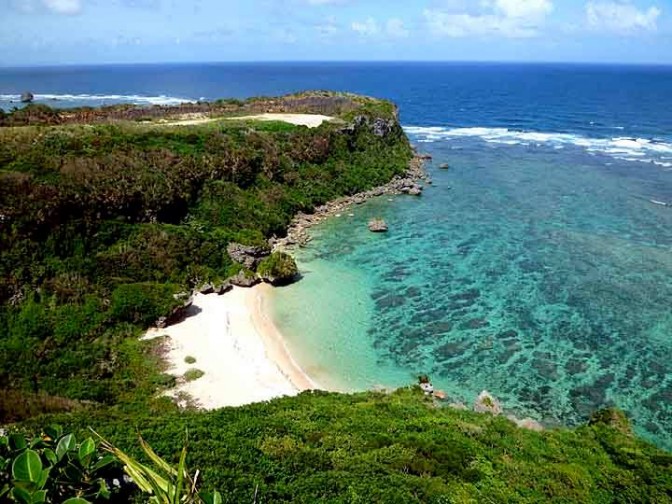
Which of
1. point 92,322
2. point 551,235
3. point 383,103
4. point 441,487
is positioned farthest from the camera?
point 383,103

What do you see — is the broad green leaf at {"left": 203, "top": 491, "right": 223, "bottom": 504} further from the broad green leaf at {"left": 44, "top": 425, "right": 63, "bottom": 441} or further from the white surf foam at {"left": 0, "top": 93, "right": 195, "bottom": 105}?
the white surf foam at {"left": 0, "top": 93, "right": 195, "bottom": 105}

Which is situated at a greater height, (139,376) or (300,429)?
(300,429)

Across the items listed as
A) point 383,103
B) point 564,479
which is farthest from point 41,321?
point 383,103

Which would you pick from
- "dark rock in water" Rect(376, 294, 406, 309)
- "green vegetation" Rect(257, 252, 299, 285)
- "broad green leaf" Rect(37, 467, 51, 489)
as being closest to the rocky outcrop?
"green vegetation" Rect(257, 252, 299, 285)

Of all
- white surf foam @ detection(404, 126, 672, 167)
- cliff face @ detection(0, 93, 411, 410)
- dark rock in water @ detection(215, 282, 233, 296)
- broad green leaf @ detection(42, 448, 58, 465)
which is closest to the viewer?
broad green leaf @ detection(42, 448, 58, 465)

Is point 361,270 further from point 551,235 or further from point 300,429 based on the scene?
point 300,429

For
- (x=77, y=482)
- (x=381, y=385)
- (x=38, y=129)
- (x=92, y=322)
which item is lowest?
(x=381, y=385)

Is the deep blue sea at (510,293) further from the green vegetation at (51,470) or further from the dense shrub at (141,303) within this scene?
the green vegetation at (51,470)
